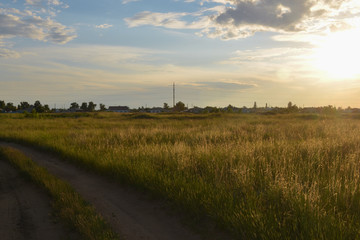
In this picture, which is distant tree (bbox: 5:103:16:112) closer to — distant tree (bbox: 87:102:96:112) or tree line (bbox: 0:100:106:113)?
tree line (bbox: 0:100:106:113)

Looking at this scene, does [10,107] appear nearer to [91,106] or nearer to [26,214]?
[91,106]

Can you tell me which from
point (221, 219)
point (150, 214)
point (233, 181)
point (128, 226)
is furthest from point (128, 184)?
point (221, 219)

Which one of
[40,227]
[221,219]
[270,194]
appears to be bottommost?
[40,227]

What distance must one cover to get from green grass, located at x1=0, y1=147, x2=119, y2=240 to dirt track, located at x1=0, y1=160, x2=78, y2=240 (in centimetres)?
17

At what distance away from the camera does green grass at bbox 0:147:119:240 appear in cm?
440

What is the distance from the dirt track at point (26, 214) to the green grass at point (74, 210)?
17 cm

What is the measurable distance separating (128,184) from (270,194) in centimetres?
394

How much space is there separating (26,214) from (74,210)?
1.11 m

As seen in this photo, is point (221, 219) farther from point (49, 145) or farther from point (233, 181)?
point (49, 145)

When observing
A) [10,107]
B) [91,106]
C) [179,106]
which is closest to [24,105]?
[10,107]

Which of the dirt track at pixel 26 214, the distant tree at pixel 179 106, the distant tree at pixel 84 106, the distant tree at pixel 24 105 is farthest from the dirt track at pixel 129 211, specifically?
the distant tree at pixel 24 105

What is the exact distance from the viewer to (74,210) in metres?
5.39

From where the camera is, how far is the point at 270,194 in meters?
4.86

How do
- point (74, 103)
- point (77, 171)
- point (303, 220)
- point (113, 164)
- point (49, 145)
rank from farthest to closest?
1. point (74, 103)
2. point (49, 145)
3. point (77, 171)
4. point (113, 164)
5. point (303, 220)
